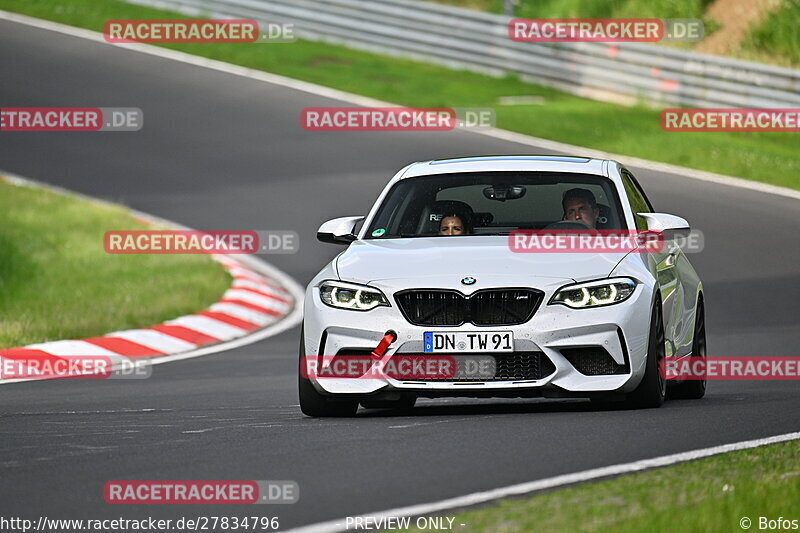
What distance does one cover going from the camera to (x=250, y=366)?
45.0 ft

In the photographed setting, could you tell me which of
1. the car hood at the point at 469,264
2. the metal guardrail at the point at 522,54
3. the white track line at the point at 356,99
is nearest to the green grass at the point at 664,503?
the car hood at the point at 469,264

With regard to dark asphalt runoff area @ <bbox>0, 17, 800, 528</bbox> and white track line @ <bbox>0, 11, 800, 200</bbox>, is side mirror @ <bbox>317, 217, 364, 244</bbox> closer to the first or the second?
dark asphalt runoff area @ <bbox>0, 17, 800, 528</bbox>

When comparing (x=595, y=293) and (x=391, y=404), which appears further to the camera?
(x=391, y=404)

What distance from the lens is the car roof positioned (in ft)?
34.3

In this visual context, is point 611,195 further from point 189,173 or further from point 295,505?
point 189,173

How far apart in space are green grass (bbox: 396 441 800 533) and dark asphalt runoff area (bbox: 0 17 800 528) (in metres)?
0.43

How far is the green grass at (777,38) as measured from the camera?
31.0 meters

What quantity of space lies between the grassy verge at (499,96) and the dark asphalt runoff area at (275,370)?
3.90 feet

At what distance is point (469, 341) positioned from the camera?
8969 mm

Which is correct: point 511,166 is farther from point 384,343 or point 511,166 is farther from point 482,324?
point 384,343

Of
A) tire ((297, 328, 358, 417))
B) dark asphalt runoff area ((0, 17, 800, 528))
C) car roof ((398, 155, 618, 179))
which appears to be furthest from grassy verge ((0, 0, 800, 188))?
tire ((297, 328, 358, 417))

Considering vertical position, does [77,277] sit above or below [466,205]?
below

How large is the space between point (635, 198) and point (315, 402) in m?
2.74

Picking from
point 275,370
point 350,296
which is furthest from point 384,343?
point 275,370
